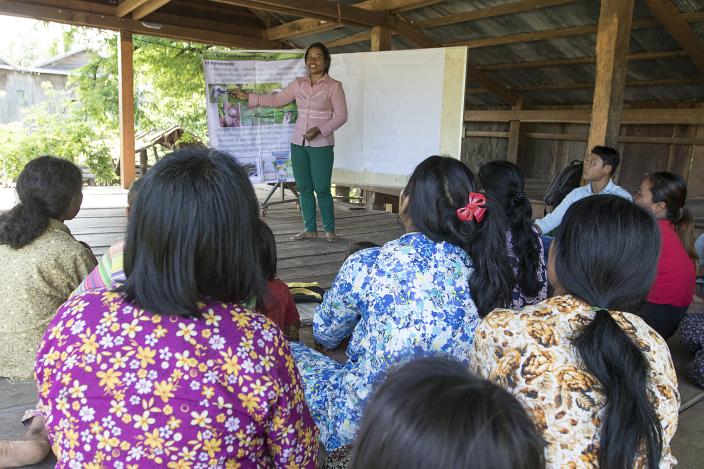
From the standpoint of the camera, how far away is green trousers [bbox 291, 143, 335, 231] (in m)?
4.07

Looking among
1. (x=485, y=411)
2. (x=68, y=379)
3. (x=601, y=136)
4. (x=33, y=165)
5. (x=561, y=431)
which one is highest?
(x=601, y=136)

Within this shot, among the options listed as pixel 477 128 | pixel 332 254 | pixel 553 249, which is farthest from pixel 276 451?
pixel 477 128

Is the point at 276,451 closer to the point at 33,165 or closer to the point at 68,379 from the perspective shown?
the point at 68,379

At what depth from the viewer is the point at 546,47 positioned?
596 centimetres

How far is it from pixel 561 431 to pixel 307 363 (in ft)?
2.81

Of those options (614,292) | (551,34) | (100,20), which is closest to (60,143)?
(100,20)

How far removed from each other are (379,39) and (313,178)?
2.28m

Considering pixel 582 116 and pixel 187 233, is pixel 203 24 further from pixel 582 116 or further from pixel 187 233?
pixel 187 233

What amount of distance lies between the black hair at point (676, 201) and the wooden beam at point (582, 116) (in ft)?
13.6

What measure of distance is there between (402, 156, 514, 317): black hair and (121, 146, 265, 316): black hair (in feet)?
1.87

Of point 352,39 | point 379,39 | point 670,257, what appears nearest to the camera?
point 670,257

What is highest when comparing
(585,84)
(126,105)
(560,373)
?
(585,84)

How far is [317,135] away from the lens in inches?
158

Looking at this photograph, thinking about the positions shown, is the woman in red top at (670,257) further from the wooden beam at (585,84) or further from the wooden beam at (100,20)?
the wooden beam at (100,20)
